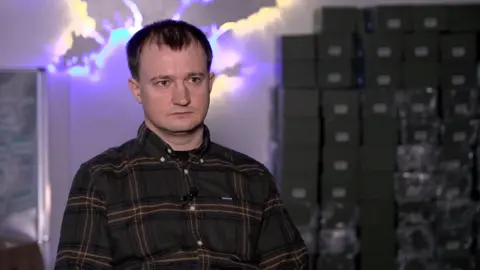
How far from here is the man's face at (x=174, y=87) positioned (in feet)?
3.47

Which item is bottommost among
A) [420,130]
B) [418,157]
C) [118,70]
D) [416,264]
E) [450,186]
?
[416,264]

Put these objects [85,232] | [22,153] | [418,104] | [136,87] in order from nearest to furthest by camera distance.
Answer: [85,232]
[136,87]
[418,104]
[22,153]

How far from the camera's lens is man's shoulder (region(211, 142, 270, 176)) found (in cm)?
114

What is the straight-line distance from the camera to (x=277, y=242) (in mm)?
1105

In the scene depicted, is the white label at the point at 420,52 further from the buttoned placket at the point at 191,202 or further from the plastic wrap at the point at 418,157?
the buttoned placket at the point at 191,202

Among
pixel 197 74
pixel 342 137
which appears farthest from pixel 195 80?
pixel 342 137

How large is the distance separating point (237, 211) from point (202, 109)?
7.3 inches

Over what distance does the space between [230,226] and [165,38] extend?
343mm

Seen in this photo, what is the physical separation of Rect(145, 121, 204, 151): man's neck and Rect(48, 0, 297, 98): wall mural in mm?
1544

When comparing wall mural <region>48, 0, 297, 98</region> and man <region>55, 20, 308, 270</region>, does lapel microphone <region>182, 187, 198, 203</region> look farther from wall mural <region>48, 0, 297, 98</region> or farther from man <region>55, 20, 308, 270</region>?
wall mural <region>48, 0, 297, 98</region>

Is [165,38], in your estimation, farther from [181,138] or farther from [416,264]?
[416,264]

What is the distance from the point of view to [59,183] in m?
2.60

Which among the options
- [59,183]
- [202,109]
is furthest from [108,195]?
[59,183]

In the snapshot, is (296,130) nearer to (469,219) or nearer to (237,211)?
(469,219)
